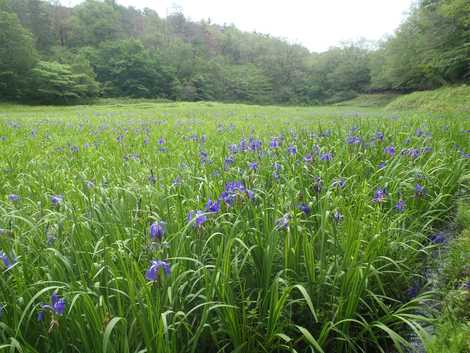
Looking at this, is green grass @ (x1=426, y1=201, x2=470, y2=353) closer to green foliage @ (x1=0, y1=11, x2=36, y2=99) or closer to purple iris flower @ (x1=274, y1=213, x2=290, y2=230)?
purple iris flower @ (x1=274, y1=213, x2=290, y2=230)

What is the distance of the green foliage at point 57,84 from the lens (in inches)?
1324

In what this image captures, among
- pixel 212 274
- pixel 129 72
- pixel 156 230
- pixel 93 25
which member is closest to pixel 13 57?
pixel 129 72

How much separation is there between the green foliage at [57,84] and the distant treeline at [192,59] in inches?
4.4

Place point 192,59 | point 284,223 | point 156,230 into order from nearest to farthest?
point 156,230 < point 284,223 < point 192,59

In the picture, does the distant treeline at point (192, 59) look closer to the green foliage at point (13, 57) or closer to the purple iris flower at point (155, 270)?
the green foliage at point (13, 57)

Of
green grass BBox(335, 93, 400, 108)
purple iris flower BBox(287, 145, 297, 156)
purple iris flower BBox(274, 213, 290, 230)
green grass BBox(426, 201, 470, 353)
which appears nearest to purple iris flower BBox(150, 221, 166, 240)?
purple iris flower BBox(274, 213, 290, 230)

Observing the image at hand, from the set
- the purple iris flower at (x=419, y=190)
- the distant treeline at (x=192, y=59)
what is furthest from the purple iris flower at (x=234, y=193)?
the distant treeline at (x=192, y=59)

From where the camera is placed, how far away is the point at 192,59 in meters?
56.8

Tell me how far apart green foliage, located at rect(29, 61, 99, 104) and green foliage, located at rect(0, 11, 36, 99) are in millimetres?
1040

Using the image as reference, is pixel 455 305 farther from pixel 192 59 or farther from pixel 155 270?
pixel 192 59

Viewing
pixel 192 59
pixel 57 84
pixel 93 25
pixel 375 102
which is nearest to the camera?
pixel 57 84

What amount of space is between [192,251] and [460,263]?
1384 millimetres

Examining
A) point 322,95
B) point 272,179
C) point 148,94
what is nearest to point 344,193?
point 272,179

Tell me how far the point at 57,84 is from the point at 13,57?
4359 mm
